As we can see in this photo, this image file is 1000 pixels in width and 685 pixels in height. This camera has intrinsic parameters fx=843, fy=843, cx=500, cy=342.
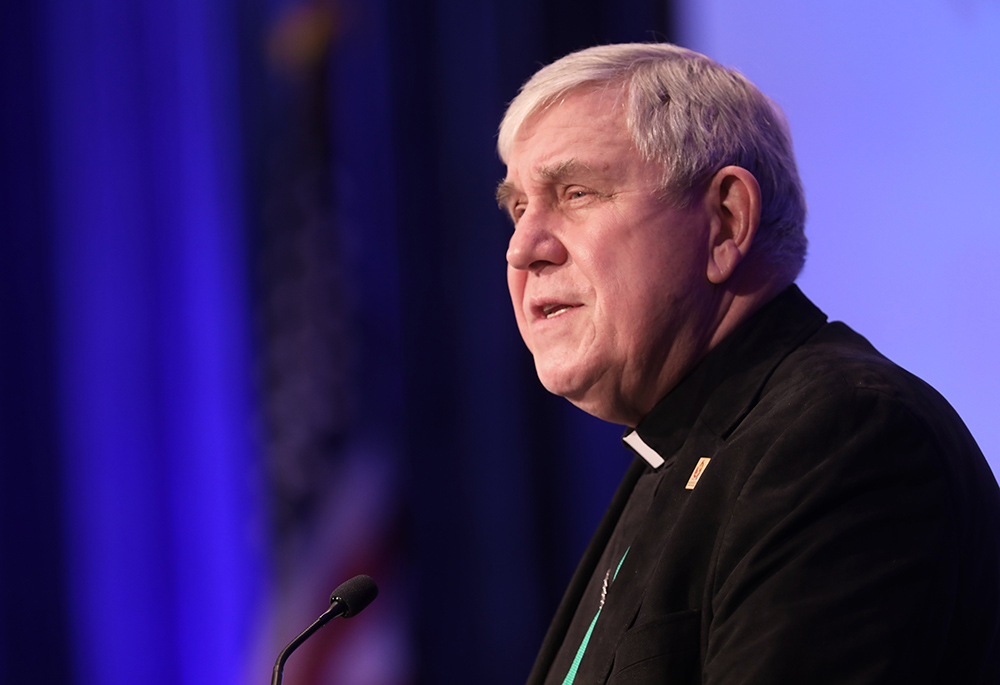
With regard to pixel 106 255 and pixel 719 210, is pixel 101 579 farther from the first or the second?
pixel 719 210

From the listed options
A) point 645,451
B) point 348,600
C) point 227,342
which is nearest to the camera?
point 348,600

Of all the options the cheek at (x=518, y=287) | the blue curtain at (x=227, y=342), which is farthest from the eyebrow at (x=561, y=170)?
the blue curtain at (x=227, y=342)

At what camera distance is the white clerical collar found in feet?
4.27

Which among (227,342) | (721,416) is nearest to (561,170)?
(721,416)

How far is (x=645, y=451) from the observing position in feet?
4.33

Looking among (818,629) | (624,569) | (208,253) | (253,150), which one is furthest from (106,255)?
(818,629)

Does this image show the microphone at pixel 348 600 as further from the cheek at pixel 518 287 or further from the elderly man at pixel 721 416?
the cheek at pixel 518 287

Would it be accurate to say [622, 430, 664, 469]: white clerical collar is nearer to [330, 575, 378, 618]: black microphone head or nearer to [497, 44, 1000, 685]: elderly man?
[497, 44, 1000, 685]: elderly man

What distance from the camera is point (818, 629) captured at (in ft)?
2.58

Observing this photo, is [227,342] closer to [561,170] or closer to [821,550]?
[561,170]

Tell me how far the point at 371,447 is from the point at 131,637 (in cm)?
75

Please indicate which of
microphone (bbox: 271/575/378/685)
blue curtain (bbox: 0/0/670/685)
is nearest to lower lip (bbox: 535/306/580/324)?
microphone (bbox: 271/575/378/685)

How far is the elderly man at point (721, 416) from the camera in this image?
0.82 meters

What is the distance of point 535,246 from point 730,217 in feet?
0.95
